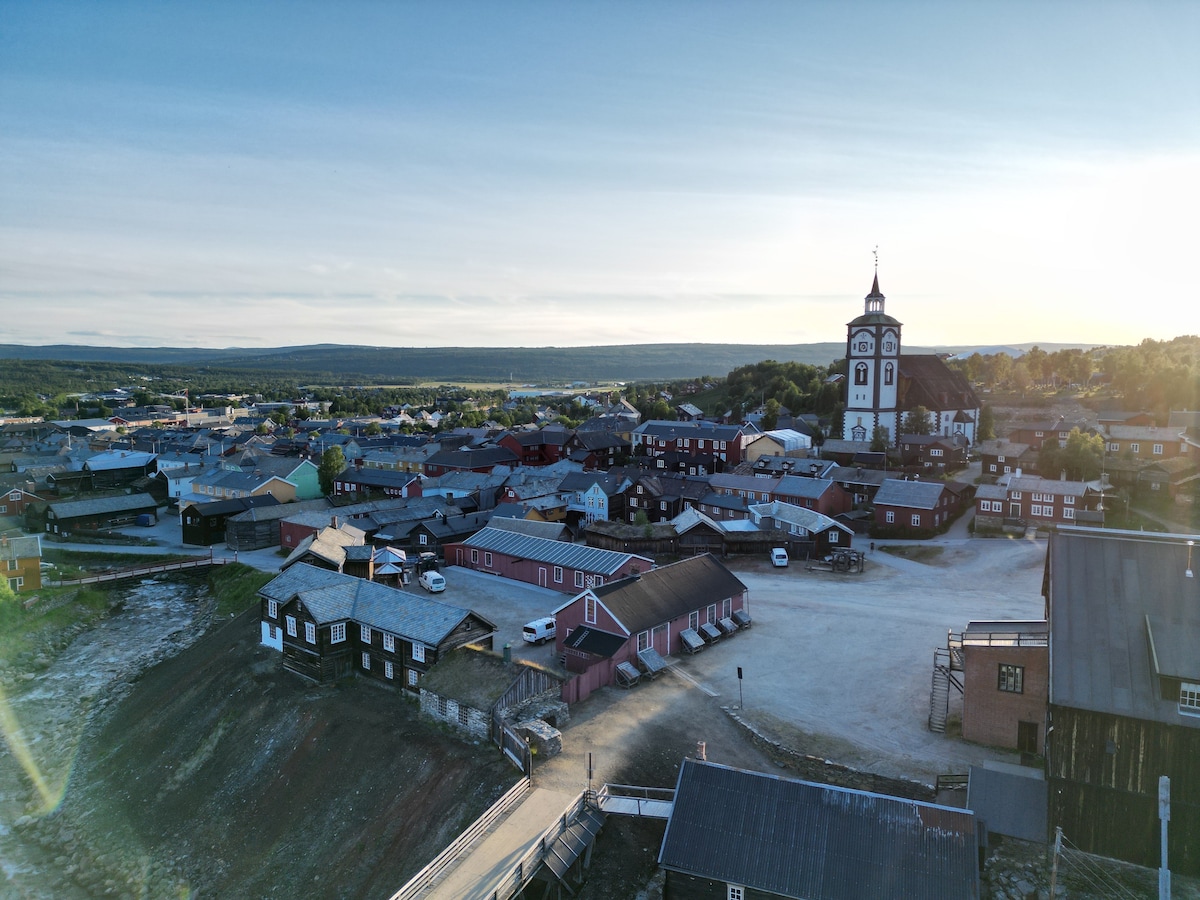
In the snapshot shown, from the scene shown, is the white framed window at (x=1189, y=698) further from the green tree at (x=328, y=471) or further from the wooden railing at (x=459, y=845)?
the green tree at (x=328, y=471)

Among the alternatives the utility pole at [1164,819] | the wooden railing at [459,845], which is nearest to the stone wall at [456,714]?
the wooden railing at [459,845]

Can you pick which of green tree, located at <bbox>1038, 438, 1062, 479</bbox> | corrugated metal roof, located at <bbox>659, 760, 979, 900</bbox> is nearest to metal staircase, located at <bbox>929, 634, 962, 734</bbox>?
corrugated metal roof, located at <bbox>659, 760, 979, 900</bbox>

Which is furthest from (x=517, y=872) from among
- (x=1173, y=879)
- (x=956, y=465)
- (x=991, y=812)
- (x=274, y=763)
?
(x=956, y=465)

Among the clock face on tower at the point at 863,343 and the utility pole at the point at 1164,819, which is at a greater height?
the clock face on tower at the point at 863,343

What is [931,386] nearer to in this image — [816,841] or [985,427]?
[985,427]

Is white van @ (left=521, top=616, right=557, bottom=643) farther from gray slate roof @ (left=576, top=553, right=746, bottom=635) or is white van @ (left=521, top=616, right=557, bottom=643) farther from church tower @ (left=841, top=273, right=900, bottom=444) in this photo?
church tower @ (left=841, top=273, right=900, bottom=444)

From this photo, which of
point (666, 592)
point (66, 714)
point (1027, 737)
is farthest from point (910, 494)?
point (66, 714)

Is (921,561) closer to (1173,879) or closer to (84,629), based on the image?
(1173,879)
